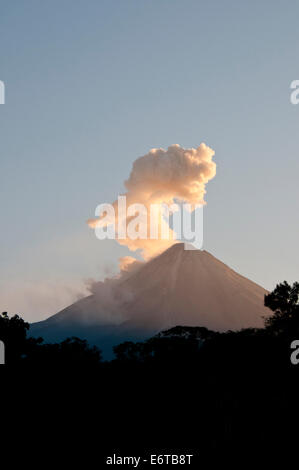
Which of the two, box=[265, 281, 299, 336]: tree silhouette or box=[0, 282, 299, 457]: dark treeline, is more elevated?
box=[265, 281, 299, 336]: tree silhouette

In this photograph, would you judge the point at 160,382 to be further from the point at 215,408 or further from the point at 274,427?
the point at 274,427

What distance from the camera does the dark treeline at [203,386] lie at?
151 ft

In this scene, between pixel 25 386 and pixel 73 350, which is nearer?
pixel 25 386

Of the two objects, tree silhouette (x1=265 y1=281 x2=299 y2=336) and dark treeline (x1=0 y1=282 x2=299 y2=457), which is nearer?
dark treeline (x1=0 y1=282 x2=299 y2=457)

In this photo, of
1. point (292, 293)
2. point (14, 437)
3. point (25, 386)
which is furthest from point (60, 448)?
point (292, 293)

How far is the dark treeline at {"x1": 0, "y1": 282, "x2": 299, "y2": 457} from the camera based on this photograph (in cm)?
4616

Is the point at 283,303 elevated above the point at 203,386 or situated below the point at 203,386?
above

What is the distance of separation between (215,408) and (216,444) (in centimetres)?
763

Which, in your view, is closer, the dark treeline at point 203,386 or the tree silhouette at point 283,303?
the dark treeline at point 203,386

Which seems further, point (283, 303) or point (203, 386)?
point (283, 303)

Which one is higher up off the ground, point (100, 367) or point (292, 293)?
point (292, 293)

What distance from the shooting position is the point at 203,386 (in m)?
59.5

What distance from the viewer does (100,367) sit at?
7319 cm
